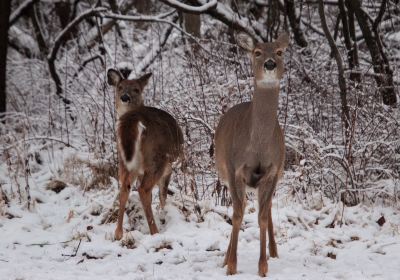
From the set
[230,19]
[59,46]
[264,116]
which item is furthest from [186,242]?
[59,46]

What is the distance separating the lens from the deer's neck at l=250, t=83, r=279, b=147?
5.07m

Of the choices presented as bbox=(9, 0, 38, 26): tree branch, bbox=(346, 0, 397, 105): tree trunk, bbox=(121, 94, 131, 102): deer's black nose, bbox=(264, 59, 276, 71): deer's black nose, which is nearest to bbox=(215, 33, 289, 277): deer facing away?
bbox=(264, 59, 276, 71): deer's black nose

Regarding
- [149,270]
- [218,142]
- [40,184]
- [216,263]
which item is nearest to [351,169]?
[218,142]

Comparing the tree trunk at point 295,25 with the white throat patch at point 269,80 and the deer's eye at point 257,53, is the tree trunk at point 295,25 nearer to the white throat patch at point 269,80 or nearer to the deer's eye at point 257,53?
the deer's eye at point 257,53

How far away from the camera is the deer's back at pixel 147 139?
6402 mm

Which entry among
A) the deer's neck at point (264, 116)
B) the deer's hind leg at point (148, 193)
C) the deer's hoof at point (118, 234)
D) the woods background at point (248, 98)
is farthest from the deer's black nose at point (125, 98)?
the deer's neck at point (264, 116)

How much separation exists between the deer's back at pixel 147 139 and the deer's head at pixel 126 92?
42 centimetres

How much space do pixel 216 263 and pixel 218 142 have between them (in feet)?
3.44

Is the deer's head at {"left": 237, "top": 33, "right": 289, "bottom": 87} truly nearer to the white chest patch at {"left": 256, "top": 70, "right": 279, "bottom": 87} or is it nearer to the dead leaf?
the white chest patch at {"left": 256, "top": 70, "right": 279, "bottom": 87}

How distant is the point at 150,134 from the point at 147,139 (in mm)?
63

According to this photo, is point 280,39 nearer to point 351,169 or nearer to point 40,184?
point 351,169

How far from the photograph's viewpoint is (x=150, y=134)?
654cm

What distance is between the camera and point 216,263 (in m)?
5.30

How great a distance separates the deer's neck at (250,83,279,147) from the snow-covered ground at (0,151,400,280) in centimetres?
99
